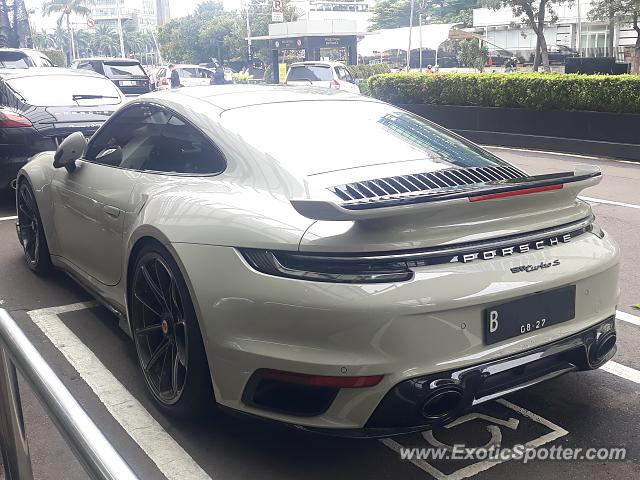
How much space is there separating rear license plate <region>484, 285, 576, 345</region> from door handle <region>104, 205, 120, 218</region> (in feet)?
6.65

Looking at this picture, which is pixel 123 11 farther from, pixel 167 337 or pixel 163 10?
pixel 167 337

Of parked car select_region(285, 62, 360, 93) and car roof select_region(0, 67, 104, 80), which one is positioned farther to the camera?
parked car select_region(285, 62, 360, 93)

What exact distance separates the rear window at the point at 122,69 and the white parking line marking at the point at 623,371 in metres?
21.0

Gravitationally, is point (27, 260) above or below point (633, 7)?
below

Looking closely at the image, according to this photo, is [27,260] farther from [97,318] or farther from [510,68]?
[510,68]

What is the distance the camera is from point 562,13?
53562mm

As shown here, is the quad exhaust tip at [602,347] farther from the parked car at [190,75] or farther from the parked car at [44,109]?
the parked car at [190,75]

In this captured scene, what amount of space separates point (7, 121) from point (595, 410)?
6.68 meters

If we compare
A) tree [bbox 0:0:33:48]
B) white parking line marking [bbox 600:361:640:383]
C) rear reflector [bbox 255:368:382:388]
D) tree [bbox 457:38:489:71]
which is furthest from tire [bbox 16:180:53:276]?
tree [bbox 457:38:489:71]

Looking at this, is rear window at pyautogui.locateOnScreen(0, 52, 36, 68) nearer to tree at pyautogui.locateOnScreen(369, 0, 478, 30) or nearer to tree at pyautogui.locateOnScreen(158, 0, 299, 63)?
tree at pyautogui.locateOnScreen(158, 0, 299, 63)

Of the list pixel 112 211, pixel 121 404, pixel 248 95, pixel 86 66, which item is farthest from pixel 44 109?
pixel 86 66

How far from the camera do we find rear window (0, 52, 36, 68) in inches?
661

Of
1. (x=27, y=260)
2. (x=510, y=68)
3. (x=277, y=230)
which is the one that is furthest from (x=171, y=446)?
(x=510, y=68)

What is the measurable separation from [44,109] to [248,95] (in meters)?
4.96
